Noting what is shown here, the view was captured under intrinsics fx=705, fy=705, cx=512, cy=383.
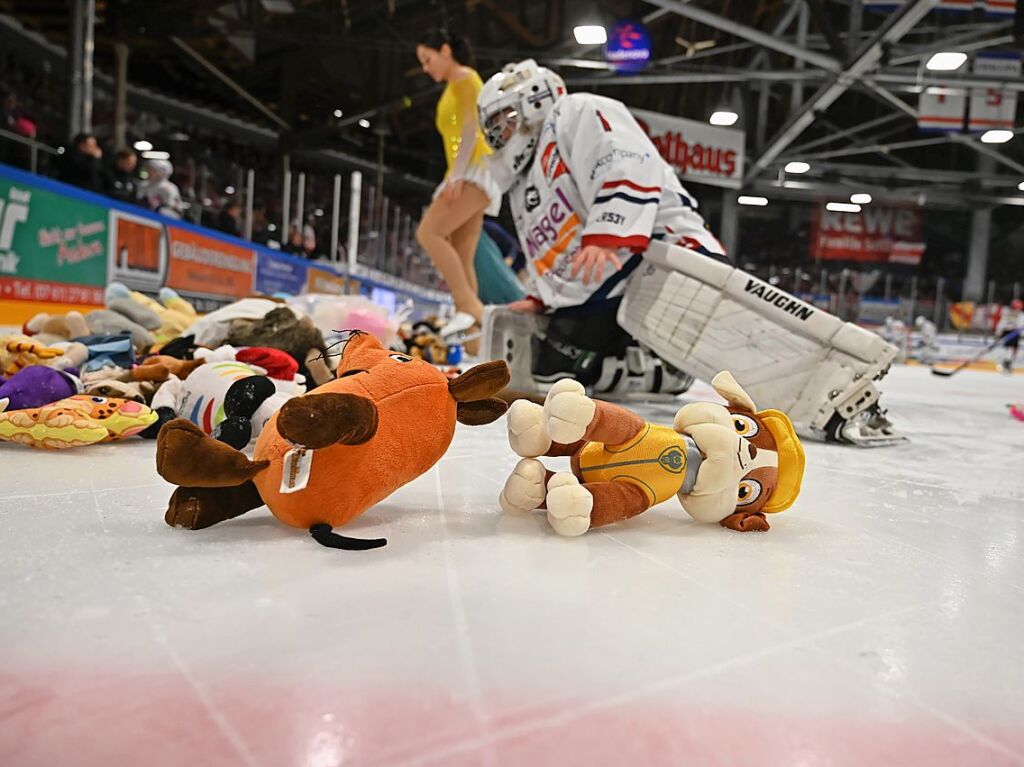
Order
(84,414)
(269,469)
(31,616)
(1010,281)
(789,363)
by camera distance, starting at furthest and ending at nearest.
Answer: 1. (1010,281)
2. (789,363)
3. (84,414)
4. (269,469)
5. (31,616)

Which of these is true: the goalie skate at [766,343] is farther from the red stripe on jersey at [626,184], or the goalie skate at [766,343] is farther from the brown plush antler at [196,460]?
the brown plush antler at [196,460]

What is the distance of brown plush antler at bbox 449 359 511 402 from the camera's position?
77 centimetres

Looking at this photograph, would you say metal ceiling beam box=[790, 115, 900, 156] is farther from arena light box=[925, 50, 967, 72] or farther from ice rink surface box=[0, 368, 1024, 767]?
ice rink surface box=[0, 368, 1024, 767]

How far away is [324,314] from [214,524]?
4.67 ft

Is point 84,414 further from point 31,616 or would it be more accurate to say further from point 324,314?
point 324,314

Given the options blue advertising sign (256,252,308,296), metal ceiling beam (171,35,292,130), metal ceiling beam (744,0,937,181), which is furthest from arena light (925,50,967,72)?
metal ceiling beam (171,35,292,130)

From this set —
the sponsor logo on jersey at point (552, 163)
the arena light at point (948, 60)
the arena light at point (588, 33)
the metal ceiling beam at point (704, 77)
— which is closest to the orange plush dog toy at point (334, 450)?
the sponsor logo on jersey at point (552, 163)

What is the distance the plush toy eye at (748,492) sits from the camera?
0.82 metres

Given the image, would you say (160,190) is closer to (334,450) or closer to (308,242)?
(308,242)

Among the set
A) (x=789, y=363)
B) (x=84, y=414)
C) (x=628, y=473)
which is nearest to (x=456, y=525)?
(x=628, y=473)

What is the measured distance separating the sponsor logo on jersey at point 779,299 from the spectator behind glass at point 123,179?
3.94 meters

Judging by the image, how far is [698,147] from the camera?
9.77 m

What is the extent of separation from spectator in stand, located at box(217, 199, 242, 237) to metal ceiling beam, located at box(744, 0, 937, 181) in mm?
5928

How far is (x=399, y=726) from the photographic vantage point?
14.6 inches
